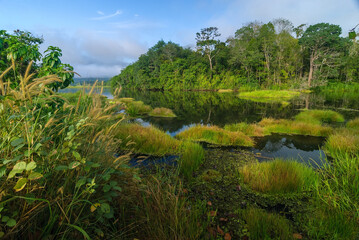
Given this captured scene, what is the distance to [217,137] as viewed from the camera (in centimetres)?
932

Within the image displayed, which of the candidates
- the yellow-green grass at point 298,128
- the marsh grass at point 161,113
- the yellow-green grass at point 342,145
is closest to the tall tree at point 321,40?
the yellow-green grass at point 298,128

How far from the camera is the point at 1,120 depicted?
5.89 ft

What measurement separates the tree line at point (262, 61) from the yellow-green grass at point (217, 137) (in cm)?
2753

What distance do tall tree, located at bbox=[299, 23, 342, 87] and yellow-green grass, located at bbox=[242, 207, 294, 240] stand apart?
180ft

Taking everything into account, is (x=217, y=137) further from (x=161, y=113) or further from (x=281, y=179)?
(x=161, y=113)

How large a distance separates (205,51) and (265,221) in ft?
217

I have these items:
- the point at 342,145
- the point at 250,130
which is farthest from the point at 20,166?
the point at 250,130

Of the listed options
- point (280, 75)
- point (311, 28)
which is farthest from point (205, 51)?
point (311, 28)

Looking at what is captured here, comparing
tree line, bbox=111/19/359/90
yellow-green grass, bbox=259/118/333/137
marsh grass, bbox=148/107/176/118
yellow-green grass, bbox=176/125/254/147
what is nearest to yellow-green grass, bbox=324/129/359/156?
yellow-green grass, bbox=259/118/333/137

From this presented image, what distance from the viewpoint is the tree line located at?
44594mm

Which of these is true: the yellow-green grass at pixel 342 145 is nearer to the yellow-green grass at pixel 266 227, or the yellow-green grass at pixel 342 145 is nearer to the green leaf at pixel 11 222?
the yellow-green grass at pixel 266 227

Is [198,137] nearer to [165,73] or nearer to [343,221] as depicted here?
[343,221]

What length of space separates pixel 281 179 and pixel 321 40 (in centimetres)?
5571

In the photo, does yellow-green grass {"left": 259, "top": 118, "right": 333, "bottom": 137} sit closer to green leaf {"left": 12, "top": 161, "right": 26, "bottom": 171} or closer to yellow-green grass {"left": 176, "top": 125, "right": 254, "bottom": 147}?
yellow-green grass {"left": 176, "top": 125, "right": 254, "bottom": 147}
